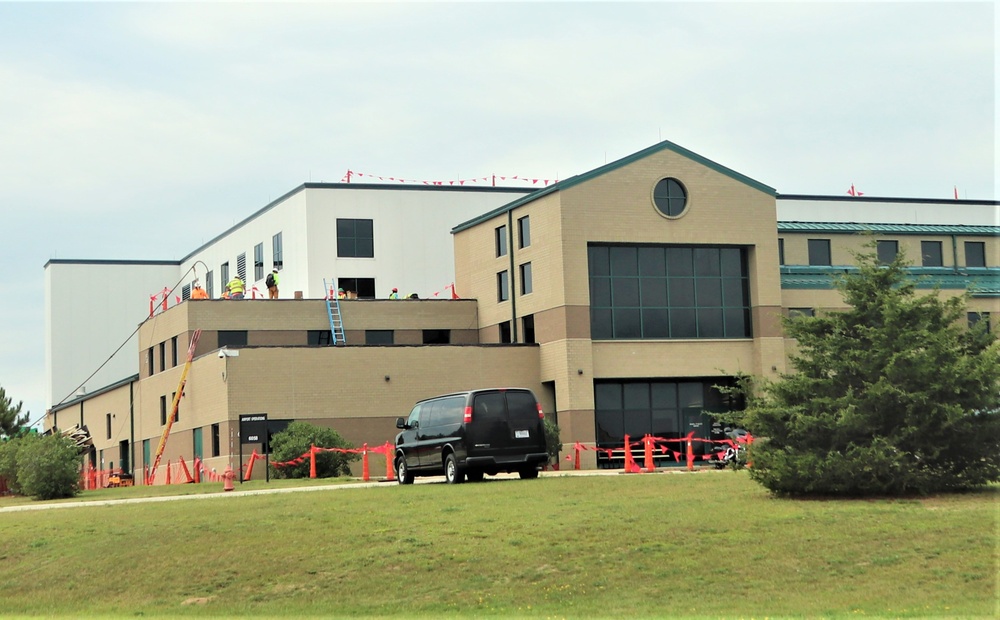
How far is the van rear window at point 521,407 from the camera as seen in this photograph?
32.3 meters

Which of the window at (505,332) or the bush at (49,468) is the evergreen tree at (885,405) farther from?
the window at (505,332)

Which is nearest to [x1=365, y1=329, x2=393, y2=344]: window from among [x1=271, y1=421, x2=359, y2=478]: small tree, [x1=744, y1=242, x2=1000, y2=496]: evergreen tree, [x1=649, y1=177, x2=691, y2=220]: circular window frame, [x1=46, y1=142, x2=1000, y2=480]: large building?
[x1=46, y1=142, x2=1000, y2=480]: large building

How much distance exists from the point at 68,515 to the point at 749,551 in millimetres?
16192

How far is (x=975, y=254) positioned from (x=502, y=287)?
910 inches

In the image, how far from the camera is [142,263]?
91688mm

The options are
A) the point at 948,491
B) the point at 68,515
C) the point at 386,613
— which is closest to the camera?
the point at 386,613

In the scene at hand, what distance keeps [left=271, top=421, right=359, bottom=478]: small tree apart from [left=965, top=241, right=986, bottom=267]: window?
32041mm

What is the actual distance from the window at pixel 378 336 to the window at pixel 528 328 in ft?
23.7

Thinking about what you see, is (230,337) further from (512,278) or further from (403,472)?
(403,472)

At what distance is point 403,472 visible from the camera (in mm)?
34656

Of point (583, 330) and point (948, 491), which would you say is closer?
point (948, 491)

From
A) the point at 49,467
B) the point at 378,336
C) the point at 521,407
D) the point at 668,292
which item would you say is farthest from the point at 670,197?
the point at 49,467

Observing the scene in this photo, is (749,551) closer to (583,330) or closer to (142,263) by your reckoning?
(583,330)

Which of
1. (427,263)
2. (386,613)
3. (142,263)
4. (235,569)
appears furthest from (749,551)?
(142,263)
